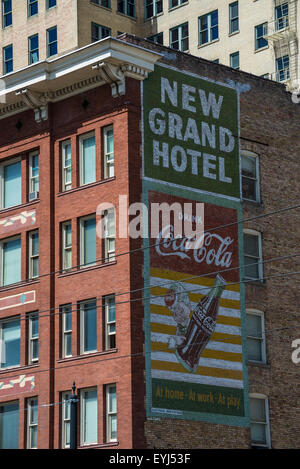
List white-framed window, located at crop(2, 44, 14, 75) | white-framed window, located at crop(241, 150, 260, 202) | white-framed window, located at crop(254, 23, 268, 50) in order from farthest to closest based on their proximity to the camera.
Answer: white-framed window, located at crop(2, 44, 14, 75) < white-framed window, located at crop(254, 23, 268, 50) < white-framed window, located at crop(241, 150, 260, 202)

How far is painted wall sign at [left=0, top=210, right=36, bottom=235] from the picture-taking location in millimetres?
52156

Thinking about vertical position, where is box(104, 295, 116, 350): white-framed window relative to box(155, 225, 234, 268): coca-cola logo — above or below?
below

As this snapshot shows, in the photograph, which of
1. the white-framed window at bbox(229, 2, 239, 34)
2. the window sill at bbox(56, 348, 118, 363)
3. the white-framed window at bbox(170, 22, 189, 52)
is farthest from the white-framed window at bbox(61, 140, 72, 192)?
the white-framed window at bbox(170, 22, 189, 52)

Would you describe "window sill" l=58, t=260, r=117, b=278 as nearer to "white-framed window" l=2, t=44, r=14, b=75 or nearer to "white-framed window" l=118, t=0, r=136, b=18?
"white-framed window" l=2, t=44, r=14, b=75

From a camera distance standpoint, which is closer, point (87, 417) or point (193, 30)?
point (87, 417)

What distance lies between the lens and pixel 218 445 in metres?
48.8

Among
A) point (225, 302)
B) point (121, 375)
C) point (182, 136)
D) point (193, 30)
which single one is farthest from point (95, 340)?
point (193, 30)

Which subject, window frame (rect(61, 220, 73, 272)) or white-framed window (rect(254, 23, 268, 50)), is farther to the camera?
white-framed window (rect(254, 23, 268, 50))

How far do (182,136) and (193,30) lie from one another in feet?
119

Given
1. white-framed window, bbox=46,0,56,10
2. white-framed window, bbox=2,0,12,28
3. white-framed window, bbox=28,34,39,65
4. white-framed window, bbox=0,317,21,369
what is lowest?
white-framed window, bbox=0,317,21,369

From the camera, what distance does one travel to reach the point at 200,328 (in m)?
49.7

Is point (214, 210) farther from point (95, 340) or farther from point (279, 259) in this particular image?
point (95, 340)

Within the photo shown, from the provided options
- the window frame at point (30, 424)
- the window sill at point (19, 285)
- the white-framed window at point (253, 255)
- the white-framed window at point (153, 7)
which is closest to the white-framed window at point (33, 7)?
the white-framed window at point (153, 7)

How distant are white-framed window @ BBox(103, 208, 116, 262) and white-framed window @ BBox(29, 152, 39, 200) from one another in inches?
173
